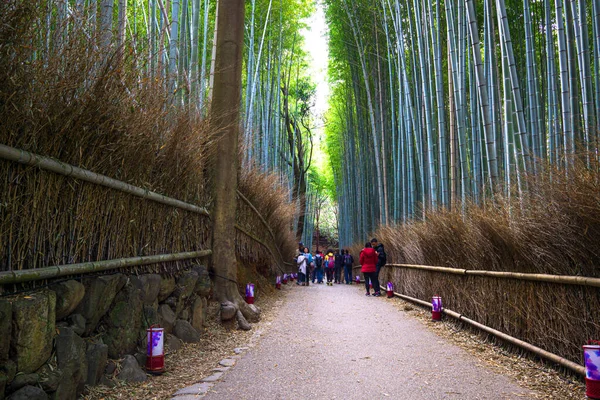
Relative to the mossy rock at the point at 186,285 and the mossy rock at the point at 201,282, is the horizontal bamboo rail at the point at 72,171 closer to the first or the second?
the mossy rock at the point at 186,285

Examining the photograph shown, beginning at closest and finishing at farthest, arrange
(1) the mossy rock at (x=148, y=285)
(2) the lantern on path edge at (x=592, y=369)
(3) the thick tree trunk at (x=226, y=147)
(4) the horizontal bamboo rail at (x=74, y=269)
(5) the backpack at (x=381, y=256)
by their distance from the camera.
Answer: (4) the horizontal bamboo rail at (x=74, y=269) < (2) the lantern on path edge at (x=592, y=369) < (1) the mossy rock at (x=148, y=285) < (3) the thick tree trunk at (x=226, y=147) < (5) the backpack at (x=381, y=256)

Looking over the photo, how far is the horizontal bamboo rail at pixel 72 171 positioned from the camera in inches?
76.2

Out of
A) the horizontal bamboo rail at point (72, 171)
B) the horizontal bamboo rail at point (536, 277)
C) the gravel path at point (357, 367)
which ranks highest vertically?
the horizontal bamboo rail at point (72, 171)

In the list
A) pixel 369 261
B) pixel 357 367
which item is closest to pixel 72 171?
pixel 357 367

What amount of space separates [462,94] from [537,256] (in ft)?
10.8

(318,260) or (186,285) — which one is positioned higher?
(318,260)

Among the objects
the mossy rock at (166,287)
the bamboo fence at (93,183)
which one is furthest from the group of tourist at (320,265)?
the mossy rock at (166,287)

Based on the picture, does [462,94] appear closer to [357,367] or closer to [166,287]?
[357,367]

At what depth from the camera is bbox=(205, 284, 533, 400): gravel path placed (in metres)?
2.70

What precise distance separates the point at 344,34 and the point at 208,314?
10.1 meters

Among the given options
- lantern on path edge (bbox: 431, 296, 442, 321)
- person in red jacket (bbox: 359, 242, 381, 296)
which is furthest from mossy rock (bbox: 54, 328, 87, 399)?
person in red jacket (bbox: 359, 242, 381, 296)

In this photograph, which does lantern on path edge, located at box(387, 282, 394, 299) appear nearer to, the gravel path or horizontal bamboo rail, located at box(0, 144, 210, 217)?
the gravel path

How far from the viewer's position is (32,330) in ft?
A: 6.37

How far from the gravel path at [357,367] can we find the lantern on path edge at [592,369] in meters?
0.34
